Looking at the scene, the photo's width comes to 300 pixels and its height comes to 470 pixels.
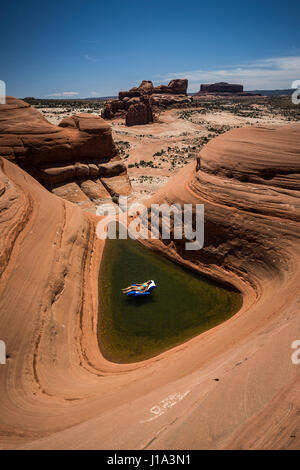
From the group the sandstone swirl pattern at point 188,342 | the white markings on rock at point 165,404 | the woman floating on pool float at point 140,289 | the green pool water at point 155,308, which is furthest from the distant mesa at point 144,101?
the white markings on rock at point 165,404

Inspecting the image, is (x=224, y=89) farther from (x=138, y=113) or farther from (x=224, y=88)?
(x=138, y=113)

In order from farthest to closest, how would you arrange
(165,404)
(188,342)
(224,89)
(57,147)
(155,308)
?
(224,89) < (57,147) < (155,308) < (188,342) < (165,404)

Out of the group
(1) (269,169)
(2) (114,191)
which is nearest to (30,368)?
(1) (269,169)

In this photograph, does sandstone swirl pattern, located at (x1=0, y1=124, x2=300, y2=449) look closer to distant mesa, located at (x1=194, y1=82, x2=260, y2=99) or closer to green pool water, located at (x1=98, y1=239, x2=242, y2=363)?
A: green pool water, located at (x1=98, y1=239, x2=242, y2=363)

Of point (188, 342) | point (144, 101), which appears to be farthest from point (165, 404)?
point (144, 101)

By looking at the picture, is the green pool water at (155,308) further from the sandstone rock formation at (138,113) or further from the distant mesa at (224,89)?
the distant mesa at (224,89)

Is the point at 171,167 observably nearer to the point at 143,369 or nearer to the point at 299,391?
the point at 143,369
